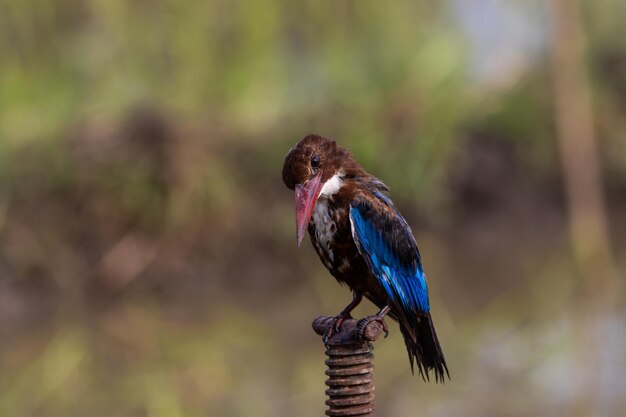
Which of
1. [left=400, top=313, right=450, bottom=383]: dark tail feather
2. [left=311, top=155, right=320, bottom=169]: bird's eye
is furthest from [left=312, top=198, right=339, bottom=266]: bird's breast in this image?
[left=400, top=313, right=450, bottom=383]: dark tail feather

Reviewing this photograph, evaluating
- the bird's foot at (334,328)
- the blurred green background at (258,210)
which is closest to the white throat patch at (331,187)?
the bird's foot at (334,328)

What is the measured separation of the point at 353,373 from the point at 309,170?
0.62 metres

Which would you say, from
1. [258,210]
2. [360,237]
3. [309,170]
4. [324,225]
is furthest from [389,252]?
[258,210]

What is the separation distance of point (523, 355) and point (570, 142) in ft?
13.6

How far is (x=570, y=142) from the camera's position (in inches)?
428

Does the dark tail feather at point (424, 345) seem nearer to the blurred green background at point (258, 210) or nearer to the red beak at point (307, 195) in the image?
the red beak at point (307, 195)

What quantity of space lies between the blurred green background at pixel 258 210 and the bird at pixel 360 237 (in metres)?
2.54

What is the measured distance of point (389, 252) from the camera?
11.8 feet

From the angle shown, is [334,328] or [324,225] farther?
[324,225]

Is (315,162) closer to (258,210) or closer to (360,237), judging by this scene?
(360,237)

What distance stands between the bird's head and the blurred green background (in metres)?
2.69

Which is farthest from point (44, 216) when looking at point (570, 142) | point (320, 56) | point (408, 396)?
point (570, 142)

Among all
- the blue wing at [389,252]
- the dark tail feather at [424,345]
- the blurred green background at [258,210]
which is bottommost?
the dark tail feather at [424,345]

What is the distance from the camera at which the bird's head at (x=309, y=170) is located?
3.52 metres
